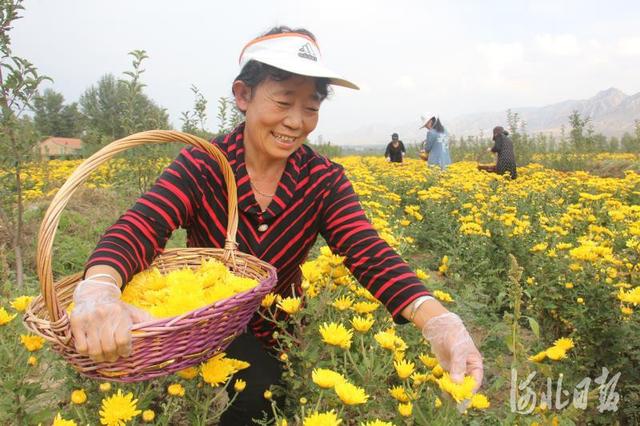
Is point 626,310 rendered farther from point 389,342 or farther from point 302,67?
point 302,67

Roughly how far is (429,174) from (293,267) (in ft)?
19.2

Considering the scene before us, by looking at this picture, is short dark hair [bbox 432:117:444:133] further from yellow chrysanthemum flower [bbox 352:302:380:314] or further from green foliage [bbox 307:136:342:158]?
yellow chrysanthemum flower [bbox 352:302:380:314]

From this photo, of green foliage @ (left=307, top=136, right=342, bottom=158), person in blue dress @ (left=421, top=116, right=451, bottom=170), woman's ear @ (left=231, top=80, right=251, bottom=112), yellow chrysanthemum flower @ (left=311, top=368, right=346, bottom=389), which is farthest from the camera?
green foliage @ (left=307, top=136, right=342, bottom=158)

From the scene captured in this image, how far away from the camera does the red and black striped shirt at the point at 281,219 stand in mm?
1548

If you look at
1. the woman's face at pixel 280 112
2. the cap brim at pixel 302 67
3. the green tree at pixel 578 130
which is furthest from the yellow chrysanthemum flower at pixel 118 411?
the green tree at pixel 578 130

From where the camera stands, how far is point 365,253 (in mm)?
1654

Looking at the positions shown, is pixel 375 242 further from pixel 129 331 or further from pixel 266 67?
pixel 129 331

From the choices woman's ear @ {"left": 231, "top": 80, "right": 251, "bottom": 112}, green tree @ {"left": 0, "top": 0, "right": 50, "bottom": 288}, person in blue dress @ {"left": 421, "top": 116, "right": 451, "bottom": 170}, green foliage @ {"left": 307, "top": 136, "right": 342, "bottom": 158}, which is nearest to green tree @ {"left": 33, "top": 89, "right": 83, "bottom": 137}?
green foliage @ {"left": 307, "top": 136, "right": 342, "bottom": 158}

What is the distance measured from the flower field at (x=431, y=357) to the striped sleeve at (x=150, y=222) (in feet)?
1.10

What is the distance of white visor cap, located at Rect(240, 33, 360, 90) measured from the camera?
5.04ft

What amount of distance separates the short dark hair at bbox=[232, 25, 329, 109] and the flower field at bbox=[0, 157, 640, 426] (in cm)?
62

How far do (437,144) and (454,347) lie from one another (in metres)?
8.74

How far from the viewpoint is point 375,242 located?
166 centimetres

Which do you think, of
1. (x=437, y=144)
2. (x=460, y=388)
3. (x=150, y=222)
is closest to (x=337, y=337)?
(x=460, y=388)
